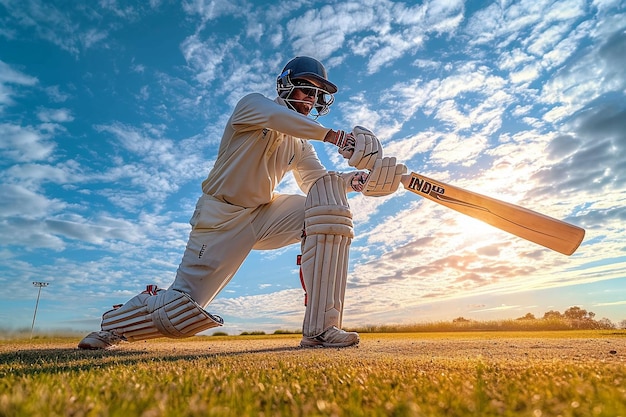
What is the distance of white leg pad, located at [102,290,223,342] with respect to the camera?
3594 mm

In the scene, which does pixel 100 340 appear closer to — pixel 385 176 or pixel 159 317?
pixel 159 317

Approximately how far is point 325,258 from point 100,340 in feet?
6.92

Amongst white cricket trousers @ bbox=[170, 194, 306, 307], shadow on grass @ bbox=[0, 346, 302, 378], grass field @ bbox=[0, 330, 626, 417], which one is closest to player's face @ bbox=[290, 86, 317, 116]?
white cricket trousers @ bbox=[170, 194, 306, 307]

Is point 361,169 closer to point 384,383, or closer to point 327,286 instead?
point 327,286

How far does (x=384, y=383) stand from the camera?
1355 mm

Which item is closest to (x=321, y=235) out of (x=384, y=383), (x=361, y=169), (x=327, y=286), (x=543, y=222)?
(x=327, y=286)

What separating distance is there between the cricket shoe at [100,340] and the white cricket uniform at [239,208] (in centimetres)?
70

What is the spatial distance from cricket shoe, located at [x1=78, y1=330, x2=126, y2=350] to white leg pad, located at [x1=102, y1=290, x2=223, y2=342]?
47 mm

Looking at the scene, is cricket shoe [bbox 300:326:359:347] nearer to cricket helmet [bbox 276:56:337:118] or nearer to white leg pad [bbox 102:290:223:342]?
white leg pad [bbox 102:290:223:342]

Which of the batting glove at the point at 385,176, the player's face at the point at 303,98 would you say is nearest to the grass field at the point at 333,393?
the batting glove at the point at 385,176

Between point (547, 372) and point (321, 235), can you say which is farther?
point (321, 235)

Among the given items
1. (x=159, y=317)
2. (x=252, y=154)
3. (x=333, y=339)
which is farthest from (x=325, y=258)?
(x=159, y=317)

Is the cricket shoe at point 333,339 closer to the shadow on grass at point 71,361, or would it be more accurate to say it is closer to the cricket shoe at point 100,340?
the shadow on grass at point 71,361

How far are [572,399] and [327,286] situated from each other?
101 inches
